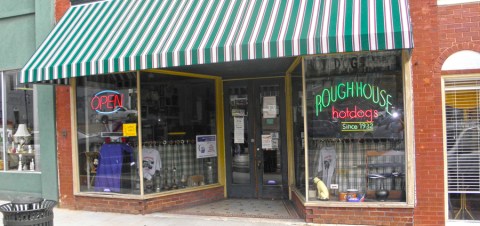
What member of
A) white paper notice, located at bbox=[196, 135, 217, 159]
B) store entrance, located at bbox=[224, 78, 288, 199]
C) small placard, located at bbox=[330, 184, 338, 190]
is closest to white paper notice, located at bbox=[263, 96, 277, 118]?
store entrance, located at bbox=[224, 78, 288, 199]

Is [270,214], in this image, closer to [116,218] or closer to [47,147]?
[116,218]

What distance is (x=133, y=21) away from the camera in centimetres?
764

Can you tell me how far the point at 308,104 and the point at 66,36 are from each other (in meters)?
4.63

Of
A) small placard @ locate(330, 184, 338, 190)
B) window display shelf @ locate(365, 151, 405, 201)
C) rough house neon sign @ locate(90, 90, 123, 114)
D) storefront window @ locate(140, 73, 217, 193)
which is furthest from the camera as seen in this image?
storefront window @ locate(140, 73, 217, 193)

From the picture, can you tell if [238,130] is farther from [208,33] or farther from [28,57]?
[28,57]

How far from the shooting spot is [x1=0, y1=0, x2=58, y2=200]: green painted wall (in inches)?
359

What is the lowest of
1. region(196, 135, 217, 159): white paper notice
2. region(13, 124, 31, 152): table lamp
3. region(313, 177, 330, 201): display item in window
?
region(313, 177, 330, 201): display item in window

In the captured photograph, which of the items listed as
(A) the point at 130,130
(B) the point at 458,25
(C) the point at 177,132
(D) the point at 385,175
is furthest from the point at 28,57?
(B) the point at 458,25

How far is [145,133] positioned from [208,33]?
8.82 ft

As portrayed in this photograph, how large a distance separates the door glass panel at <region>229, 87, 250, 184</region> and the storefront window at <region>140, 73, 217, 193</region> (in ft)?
1.37

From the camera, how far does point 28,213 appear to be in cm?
456

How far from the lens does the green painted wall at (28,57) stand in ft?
29.9

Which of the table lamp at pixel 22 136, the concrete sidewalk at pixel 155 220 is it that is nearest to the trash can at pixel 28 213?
the concrete sidewalk at pixel 155 220

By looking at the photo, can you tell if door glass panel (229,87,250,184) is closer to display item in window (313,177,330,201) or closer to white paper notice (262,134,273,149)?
white paper notice (262,134,273,149)
